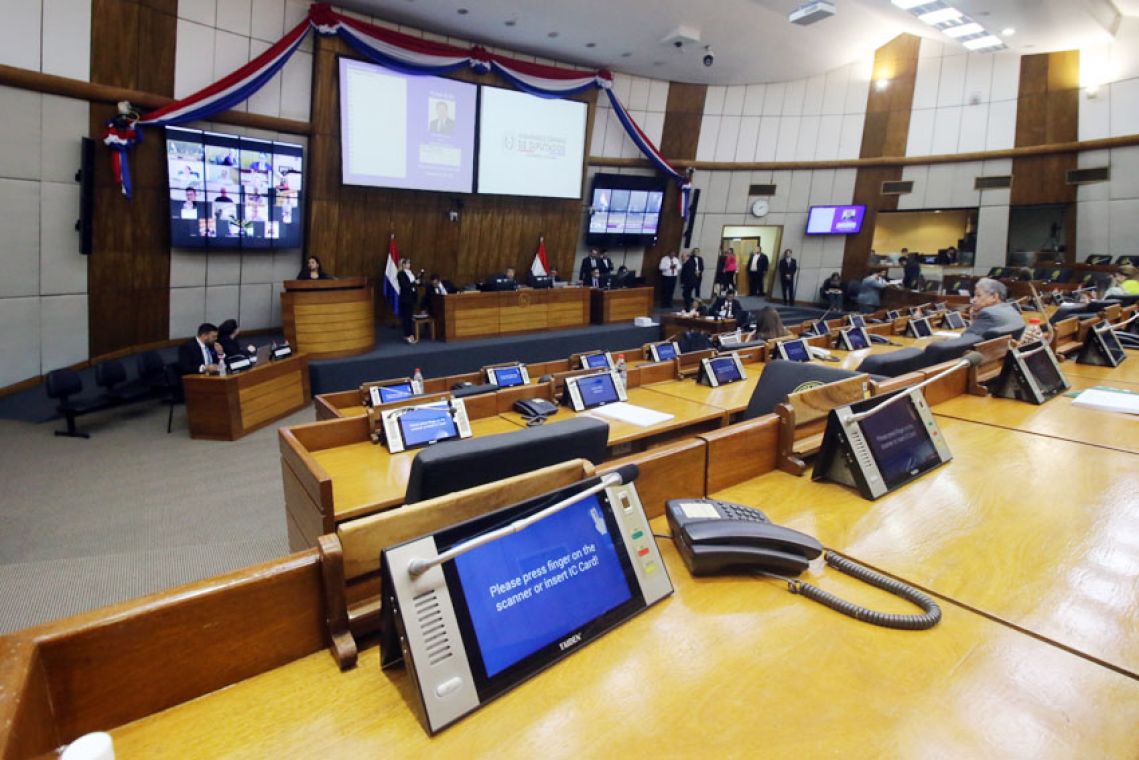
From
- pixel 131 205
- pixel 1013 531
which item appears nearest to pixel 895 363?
pixel 1013 531

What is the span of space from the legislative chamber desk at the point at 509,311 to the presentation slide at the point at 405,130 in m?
1.86

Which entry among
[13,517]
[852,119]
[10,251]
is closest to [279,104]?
[10,251]

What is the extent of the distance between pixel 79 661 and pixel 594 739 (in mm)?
593

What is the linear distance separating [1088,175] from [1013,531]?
1021cm

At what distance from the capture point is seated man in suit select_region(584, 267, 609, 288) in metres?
9.71

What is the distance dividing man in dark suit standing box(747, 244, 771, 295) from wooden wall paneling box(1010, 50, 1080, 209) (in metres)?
3.89

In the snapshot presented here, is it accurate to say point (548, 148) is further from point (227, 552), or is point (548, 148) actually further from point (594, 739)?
point (594, 739)

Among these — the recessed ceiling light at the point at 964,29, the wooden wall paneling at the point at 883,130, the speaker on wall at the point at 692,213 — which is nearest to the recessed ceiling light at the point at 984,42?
the recessed ceiling light at the point at 964,29

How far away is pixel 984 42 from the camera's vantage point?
813 cm

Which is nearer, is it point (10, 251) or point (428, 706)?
point (428, 706)

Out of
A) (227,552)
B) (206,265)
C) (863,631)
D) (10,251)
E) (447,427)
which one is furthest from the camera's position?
(206,265)

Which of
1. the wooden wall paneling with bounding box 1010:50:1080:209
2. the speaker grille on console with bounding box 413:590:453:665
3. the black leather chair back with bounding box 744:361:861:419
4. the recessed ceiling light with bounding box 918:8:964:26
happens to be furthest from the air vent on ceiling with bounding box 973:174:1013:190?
the speaker grille on console with bounding box 413:590:453:665

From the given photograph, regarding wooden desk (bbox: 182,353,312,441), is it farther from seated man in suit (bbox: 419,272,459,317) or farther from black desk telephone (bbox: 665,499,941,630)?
black desk telephone (bbox: 665,499,941,630)

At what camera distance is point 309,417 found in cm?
525
